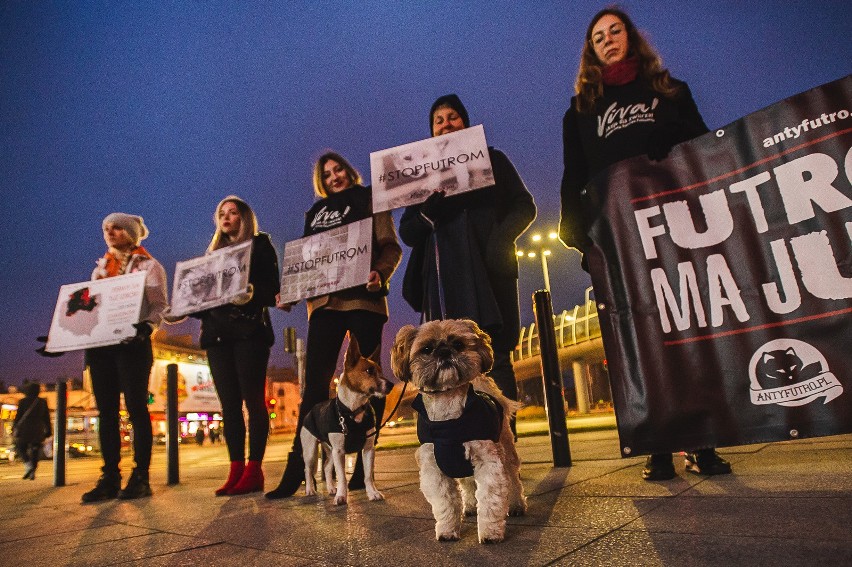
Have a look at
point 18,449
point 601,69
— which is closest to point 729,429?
point 601,69

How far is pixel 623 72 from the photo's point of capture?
3.46m

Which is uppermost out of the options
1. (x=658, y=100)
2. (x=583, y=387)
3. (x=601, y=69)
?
(x=601, y=69)

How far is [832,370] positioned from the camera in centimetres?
238

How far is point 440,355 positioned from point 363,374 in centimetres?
179

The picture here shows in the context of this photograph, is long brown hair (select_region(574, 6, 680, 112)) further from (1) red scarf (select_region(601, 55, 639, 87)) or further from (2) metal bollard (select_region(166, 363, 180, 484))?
(2) metal bollard (select_region(166, 363, 180, 484))

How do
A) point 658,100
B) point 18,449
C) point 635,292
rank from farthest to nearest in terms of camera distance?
1. point 18,449
2. point 658,100
3. point 635,292

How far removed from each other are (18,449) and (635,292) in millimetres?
14621

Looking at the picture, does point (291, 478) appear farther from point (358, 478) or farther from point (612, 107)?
point (612, 107)

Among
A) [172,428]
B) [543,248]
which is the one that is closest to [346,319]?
[172,428]

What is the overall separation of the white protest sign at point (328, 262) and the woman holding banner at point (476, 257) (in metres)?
0.42

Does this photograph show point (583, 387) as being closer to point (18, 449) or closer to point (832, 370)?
point (18, 449)

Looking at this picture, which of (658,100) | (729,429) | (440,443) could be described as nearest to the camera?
(440,443)

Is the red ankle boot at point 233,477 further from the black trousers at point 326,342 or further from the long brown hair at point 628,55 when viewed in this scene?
the long brown hair at point 628,55

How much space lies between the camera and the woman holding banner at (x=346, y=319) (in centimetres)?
417
